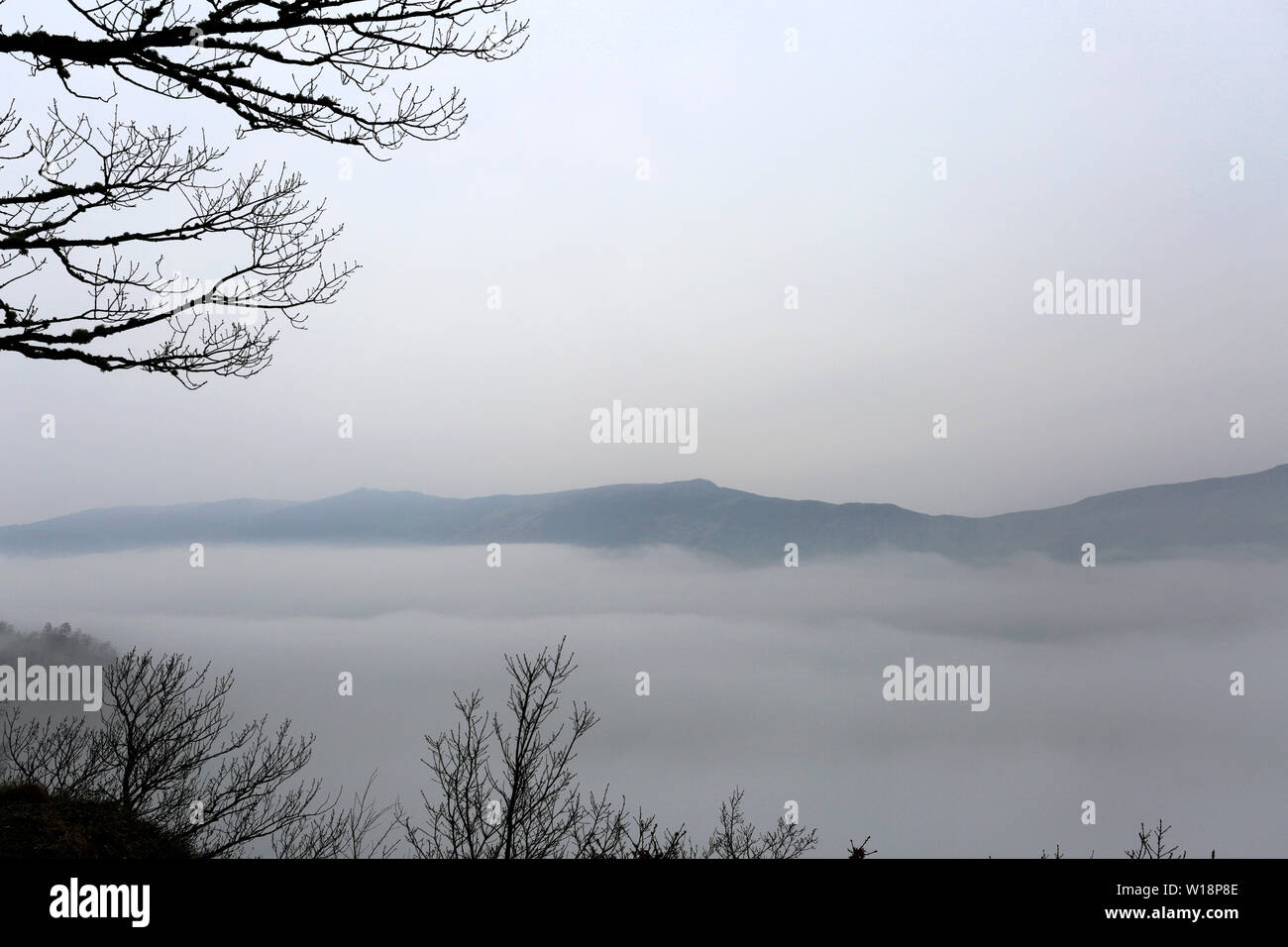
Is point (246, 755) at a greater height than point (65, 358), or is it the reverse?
point (65, 358)

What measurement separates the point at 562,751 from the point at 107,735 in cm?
1207

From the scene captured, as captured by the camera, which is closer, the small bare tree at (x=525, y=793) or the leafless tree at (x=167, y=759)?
the leafless tree at (x=167, y=759)

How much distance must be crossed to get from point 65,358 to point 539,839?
65.2ft

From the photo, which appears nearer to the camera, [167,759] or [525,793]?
[167,759]

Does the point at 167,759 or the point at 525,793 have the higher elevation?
the point at 167,759

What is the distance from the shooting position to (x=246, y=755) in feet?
73.8

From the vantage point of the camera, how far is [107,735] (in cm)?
2108

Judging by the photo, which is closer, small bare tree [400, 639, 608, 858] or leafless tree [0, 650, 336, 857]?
leafless tree [0, 650, 336, 857]
